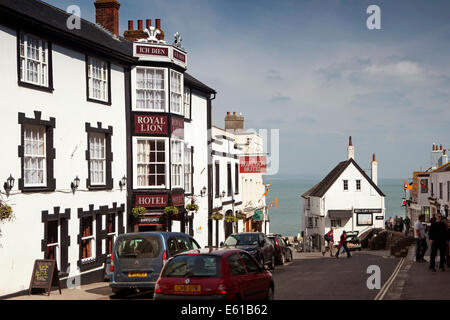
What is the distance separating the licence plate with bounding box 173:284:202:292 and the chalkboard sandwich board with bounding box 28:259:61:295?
760cm

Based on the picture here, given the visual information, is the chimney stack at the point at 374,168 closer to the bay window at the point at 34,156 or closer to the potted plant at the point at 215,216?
the potted plant at the point at 215,216

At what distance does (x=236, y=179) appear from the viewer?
4381 cm

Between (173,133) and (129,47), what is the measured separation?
490cm

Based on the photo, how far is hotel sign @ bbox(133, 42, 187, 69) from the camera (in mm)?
27078

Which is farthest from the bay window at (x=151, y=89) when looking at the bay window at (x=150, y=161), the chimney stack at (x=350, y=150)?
the chimney stack at (x=350, y=150)

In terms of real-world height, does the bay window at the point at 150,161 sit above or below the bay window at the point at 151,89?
below

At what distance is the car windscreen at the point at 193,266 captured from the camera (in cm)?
1198

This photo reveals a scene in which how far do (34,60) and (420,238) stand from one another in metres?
15.2

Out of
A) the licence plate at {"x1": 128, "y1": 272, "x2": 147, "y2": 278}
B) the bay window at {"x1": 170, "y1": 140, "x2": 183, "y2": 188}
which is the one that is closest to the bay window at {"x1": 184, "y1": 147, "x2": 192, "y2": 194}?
the bay window at {"x1": 170, "y1": 140, "x2": 183, "y2": 188}

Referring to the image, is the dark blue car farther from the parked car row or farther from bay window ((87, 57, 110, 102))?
bay window ((87, 57, 110, 102))

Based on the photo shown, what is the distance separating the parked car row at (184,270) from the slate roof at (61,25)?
7.75 m

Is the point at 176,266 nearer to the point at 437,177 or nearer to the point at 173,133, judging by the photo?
the point at 173,133
